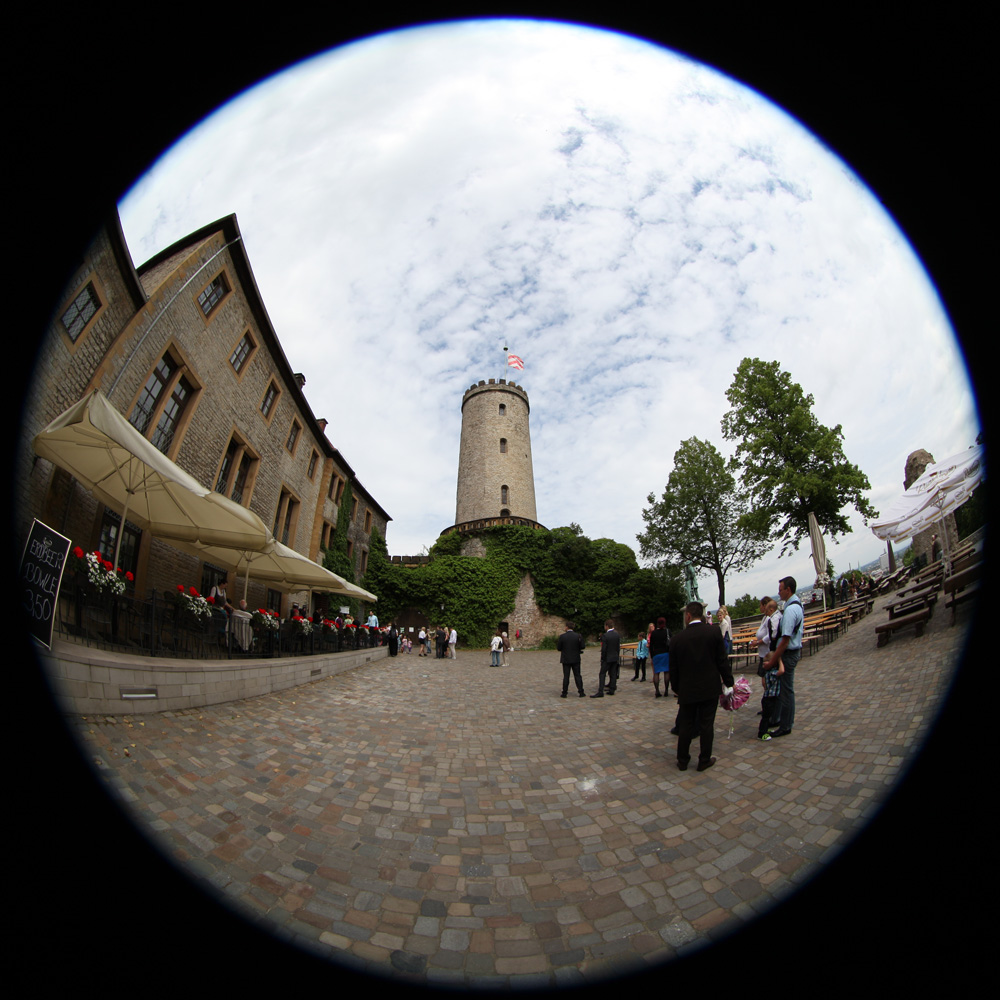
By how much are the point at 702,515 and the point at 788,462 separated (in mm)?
9191

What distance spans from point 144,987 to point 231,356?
15.3 m

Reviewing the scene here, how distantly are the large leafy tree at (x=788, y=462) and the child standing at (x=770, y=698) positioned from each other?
527 inches

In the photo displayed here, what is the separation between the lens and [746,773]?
385 centimetres

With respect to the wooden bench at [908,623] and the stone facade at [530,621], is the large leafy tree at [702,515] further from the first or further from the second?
the wooden bench at [908,623]

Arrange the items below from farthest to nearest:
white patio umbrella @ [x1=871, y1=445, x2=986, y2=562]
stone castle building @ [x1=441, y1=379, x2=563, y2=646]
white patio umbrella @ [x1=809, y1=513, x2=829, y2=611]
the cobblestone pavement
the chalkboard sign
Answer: stone castle building @ [x1=441, y1=379, x2=563, y2=646], white patio umbrella @ [x1=809, y1=513, x2=829, y2=611], white patio umbrella @ [x1=871, y1=445, x2=986, y2=562], the chalkboard sign, the cobblestone pavement

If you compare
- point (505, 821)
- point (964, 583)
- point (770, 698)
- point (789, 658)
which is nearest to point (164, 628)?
point (505, 821)

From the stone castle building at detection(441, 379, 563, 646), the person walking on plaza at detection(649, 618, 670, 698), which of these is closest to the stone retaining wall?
the person walking on plaza at detection(649, 618, 670, 698)

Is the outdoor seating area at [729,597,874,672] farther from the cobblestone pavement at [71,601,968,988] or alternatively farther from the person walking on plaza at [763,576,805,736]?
the person walking on plaza at [763,576,805,736]

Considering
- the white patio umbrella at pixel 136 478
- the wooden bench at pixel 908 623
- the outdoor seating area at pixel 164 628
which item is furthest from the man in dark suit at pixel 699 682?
the outdoor seating area at pixel 164 628

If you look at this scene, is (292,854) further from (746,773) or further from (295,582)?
(295,582)

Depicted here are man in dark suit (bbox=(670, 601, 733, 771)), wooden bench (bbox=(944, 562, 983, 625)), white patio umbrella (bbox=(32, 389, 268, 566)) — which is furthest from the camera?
wooden bench (bbox=(944, 562, 983, 625))

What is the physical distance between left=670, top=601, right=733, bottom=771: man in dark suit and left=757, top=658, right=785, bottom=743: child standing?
63cm

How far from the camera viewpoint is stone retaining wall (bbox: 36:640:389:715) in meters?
4.04

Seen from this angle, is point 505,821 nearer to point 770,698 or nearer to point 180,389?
point 770,698
